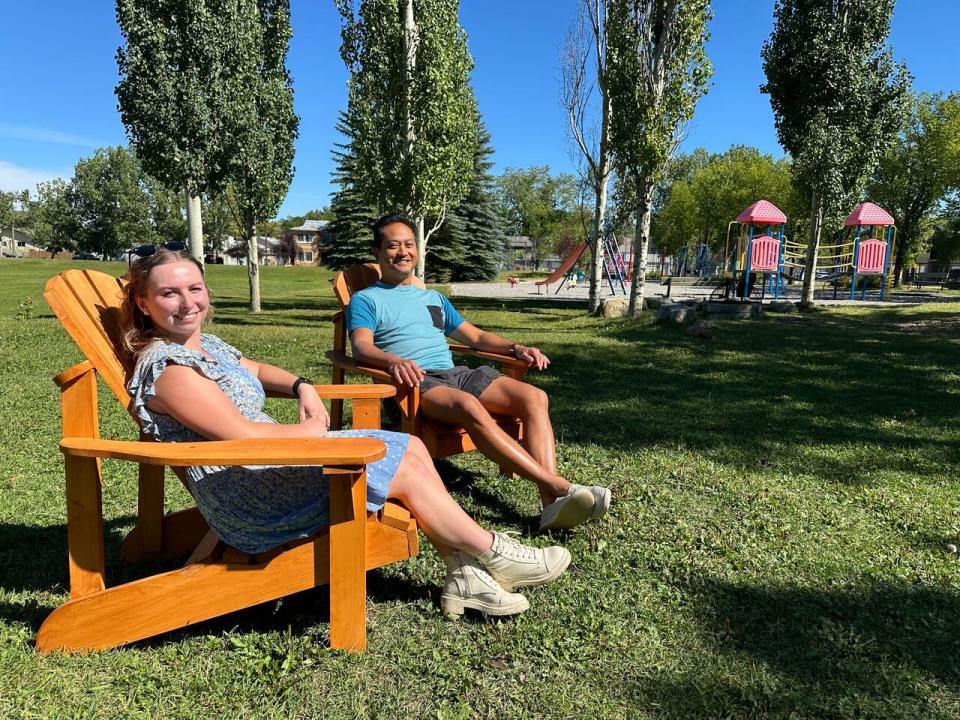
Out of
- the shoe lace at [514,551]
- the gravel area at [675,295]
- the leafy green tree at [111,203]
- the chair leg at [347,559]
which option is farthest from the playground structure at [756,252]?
the leafy green tree at [111,203]

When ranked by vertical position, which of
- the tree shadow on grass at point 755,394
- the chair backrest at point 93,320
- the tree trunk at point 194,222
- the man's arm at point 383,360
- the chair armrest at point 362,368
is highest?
the tree trunk at point 194,222

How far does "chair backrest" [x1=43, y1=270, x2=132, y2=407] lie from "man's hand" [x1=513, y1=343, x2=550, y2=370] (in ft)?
6.27

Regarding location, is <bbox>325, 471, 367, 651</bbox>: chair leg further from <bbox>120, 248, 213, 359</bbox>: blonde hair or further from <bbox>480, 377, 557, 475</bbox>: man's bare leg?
<bbox>480, 377, 557, 475</bbox>: man's bare leg

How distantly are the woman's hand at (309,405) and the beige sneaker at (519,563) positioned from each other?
2.54 feet

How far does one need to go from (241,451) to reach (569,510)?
157cm

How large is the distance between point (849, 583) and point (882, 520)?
0.81 meters

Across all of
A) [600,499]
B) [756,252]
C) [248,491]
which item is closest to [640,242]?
[756,252]

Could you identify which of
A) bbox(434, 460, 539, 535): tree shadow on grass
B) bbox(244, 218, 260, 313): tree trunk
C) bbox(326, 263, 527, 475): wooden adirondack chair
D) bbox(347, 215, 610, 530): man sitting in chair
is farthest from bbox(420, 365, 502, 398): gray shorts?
bbox(244, 218, 260, 313): tree trunk

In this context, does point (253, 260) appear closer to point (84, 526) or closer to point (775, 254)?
point (775, 254)

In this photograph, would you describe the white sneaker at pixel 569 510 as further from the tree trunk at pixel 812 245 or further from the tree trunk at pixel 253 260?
the tree trunk at pixel 812 245

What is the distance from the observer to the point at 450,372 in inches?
134

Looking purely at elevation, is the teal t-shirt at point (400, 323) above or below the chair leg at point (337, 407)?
above

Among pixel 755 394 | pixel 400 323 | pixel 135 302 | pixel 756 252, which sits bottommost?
pixel 755 394

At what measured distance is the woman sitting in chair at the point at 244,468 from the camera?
187 centimetres
